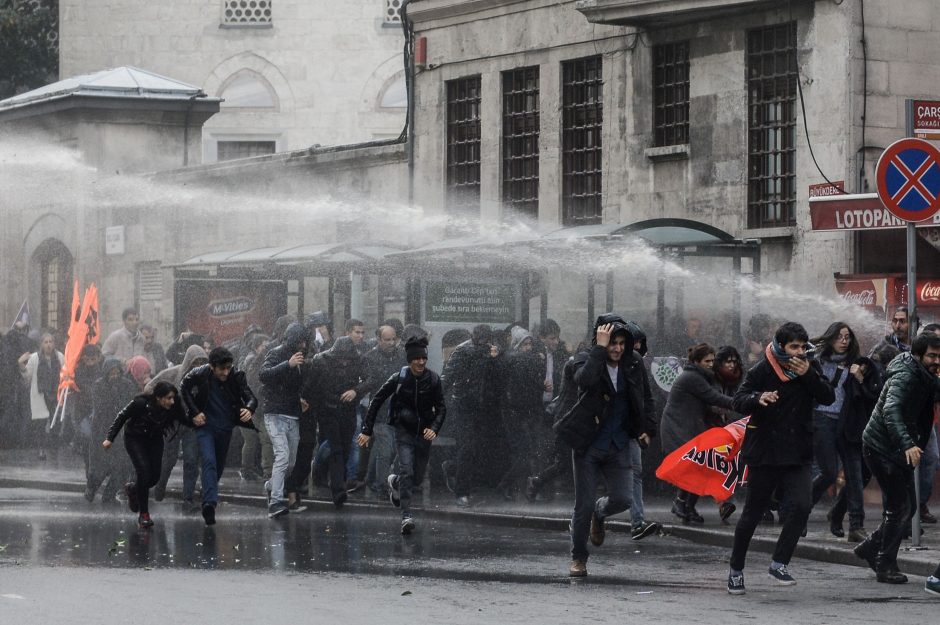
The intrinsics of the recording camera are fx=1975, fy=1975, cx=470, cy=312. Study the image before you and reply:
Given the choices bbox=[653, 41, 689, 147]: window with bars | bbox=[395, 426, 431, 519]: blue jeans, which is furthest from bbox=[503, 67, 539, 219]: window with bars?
bbox=[395, 426, 431, 519]: blue jeans

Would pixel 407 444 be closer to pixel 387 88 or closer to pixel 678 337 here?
pixel 678 337

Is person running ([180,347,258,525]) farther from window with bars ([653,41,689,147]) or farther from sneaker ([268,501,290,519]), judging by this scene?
window with bars ([653,41,689,147])

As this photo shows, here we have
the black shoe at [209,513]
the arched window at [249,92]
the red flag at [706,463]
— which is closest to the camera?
the red flag at [706,463]

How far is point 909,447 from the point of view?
449 inches

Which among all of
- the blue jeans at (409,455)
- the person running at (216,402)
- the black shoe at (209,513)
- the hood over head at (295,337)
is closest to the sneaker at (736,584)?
A: the blue jeans at (409,455)

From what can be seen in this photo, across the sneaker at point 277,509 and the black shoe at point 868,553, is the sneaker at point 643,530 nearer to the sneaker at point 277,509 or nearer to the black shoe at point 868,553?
the black shoe at point 868,553

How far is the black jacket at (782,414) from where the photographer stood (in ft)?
38.0

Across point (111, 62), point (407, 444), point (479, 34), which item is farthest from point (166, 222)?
point (407, 444)

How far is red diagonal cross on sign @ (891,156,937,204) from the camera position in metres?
13.8

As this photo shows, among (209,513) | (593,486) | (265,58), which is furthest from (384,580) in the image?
(265,58)

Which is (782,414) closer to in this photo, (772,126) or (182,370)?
(182,370)

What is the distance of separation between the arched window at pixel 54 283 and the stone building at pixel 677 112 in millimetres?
7674

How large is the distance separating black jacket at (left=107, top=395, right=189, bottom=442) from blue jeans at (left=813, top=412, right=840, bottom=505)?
18.0ft

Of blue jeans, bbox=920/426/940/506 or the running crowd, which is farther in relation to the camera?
blue jeans, bbox=920/426/940/506
